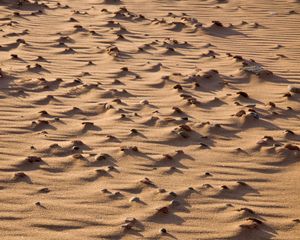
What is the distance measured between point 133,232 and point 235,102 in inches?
103

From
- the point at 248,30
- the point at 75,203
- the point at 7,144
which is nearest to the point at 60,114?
the point at 7,144

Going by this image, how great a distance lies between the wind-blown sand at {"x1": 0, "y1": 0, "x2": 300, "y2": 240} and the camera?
4.22 m

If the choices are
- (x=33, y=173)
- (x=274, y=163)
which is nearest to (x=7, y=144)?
(x=33, y=173)

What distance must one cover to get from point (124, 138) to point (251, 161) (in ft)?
3.77

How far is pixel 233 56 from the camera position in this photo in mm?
7523

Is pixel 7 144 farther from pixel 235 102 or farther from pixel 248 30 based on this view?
pixel 248 30

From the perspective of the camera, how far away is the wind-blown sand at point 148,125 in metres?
4.22

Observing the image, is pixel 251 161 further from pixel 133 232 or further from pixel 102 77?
pixel 102 77

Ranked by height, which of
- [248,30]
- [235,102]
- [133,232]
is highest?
[248,30]

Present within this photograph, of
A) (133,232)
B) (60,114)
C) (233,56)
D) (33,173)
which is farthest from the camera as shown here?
(233,56)

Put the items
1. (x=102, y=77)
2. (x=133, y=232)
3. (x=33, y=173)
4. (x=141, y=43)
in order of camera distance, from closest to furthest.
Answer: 1. (x=133, y=232)
2. (x=33, y=173)
3. (x=102, y=77)
4. (x=141, y=43)

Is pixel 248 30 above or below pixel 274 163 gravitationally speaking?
above

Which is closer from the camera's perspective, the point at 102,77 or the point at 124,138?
the point at 124,138

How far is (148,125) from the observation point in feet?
18.8
